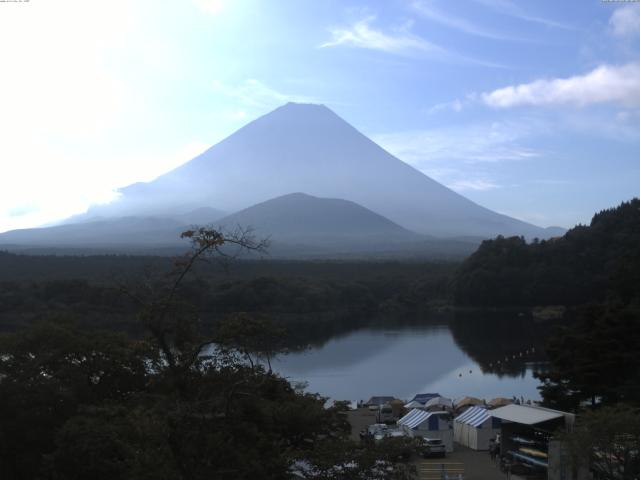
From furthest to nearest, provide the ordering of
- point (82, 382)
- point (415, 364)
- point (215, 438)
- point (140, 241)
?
point (140, 241)
point (415, 364)
point (82, 382)
point (215, 438)

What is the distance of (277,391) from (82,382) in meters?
1.56

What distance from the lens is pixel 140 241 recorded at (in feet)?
229

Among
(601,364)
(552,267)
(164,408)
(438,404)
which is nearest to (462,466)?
(601,364)

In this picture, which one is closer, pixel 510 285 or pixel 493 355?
pixel 493 355

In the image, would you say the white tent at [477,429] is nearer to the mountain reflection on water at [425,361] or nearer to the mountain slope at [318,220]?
the mountain reflection on water at [425,361]

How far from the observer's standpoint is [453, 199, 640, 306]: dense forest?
29.5 metres

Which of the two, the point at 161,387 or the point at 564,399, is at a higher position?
the point at 161,387

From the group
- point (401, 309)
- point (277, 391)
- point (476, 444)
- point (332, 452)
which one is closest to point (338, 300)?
point (401, 309)

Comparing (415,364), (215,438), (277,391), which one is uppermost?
(215,438)

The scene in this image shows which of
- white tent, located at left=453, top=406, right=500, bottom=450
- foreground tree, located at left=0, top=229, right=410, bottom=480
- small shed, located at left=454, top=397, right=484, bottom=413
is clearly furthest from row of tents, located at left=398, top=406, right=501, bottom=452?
foreground tree, located at left=0, top=229, right=410, bottom=480

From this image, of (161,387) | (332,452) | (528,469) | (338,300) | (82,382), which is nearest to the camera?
(332,452)

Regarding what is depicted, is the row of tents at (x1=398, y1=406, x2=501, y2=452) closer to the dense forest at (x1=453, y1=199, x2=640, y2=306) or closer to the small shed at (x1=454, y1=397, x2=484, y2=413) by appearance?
the small shed at (x1=454, y1=397, x2=484, y2=413)

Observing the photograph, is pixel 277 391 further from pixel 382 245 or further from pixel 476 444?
pixel 382 245

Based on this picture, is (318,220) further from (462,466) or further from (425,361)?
(462,466)
